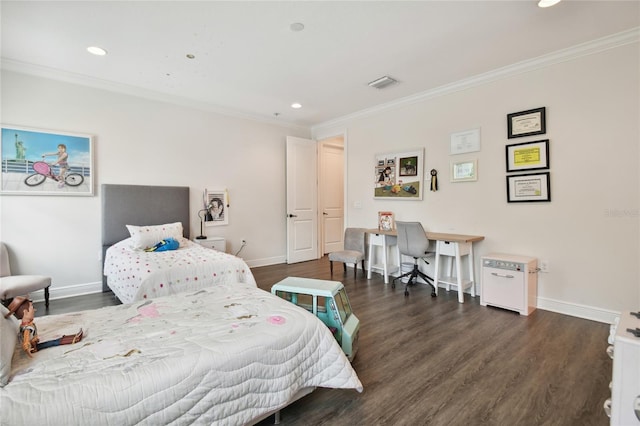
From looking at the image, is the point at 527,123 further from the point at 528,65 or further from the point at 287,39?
the point at 287,39

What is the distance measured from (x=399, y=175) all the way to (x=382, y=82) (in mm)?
1460

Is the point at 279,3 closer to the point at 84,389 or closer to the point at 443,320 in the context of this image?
the point at 84,389

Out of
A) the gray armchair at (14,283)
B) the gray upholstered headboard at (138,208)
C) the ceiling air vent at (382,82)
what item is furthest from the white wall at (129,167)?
the ceiling air vent at (382,82)

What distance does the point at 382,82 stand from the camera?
3.92m

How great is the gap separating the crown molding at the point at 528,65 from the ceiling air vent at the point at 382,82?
0.65 m

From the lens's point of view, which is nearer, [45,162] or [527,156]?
[527,156]

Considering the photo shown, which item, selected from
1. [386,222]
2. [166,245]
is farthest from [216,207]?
[386,222]

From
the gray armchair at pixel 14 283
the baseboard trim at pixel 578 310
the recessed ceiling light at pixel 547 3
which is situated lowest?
the baseboard trim at pixel 578 310

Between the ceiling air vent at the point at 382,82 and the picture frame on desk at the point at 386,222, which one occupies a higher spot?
the ceiling air vent at the point at 382,82

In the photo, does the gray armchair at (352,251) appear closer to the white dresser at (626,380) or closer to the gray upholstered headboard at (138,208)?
the gray upholstered headboard at (138,208)

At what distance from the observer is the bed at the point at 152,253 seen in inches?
109

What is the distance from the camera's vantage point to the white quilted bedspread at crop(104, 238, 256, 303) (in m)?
2.69

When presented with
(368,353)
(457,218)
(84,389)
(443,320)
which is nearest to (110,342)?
(84,389)

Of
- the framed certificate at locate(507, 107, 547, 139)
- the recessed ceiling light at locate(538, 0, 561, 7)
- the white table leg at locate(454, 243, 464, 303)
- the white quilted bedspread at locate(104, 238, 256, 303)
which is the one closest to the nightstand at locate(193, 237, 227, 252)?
the white quilted bedspread at locate(104, 238, 256, 303)
